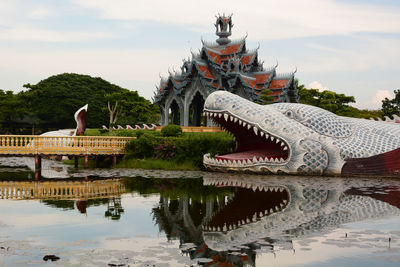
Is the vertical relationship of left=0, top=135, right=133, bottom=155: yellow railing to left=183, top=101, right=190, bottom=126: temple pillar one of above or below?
below

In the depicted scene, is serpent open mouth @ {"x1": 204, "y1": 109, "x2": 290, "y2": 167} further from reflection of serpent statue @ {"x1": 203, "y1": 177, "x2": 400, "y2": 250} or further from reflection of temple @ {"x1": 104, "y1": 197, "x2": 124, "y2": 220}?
reflection of temple @ {"x1": 104, "y1": 197, "x2": 124, "y2": 220}

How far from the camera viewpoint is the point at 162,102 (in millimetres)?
31500

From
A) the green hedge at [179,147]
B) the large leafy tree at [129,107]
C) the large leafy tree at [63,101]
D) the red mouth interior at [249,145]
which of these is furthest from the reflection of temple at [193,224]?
the large leafy tree at [63,101]

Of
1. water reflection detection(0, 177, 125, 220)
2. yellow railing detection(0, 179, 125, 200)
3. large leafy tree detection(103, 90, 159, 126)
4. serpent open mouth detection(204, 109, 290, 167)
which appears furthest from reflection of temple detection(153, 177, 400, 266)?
large leafy tree detection(103, 90, 159, 126)

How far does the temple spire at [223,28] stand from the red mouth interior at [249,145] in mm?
16675

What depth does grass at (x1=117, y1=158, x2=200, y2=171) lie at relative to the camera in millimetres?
16688

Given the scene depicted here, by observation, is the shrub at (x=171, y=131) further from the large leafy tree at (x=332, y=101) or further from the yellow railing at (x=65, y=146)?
the large leafy tree at (x=332, y=101)

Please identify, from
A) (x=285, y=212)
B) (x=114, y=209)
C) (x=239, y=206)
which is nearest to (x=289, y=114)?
(x=239, y=206)

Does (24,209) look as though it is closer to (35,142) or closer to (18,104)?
(35,142)

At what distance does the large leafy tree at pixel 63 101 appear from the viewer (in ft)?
171

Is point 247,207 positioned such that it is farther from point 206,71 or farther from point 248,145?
point 206,71

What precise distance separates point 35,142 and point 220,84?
46.0 feet

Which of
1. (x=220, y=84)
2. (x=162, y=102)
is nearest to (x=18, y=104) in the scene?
(x=162, y=102)

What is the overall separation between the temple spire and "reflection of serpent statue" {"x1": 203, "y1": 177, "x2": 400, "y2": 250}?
68.6 feet
